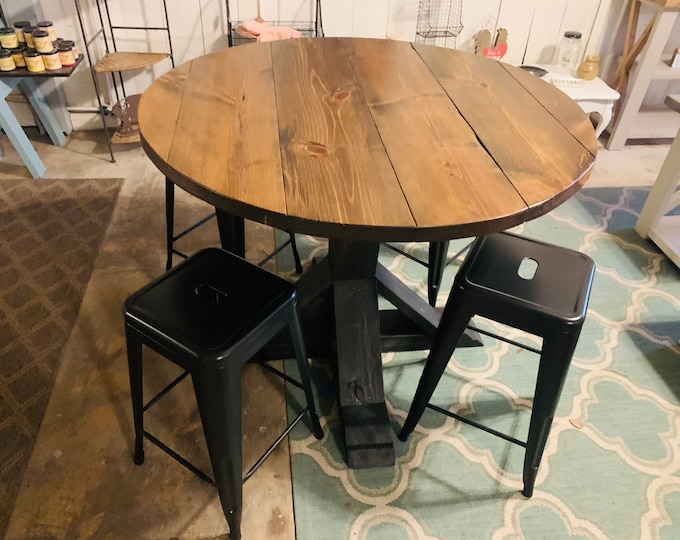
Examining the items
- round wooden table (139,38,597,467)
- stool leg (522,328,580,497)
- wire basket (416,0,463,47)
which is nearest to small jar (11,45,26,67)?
round wooden table (139,38,597,467)

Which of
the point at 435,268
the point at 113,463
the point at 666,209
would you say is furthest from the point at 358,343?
the point at 666,209

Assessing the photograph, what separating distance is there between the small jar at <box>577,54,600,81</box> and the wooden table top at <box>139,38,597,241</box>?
5.43 ft

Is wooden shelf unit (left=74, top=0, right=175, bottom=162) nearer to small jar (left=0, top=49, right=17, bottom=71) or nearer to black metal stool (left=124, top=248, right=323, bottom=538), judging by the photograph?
small jar (left=0, top=49, right=17, bottom=71)

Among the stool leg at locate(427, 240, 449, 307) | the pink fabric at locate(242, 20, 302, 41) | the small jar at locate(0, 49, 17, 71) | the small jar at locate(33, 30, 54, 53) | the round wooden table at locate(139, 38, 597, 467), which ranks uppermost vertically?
the round wooden table at locate(139, 38, 597, 467)

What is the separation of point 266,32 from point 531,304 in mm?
2035

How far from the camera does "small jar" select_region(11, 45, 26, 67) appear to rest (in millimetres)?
2490

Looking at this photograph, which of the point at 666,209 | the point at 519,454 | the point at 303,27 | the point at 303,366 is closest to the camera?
the point at 303,366

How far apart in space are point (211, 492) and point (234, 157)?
0.90 metres

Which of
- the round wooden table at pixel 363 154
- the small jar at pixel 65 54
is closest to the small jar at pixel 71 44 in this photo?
the small jar at pixel 65 54

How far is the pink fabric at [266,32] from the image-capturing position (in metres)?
2.61

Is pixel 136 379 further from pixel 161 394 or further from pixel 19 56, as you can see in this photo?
pixel 19 56

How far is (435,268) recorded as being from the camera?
2018 mm

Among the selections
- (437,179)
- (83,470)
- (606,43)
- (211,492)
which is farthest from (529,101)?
(606,43)

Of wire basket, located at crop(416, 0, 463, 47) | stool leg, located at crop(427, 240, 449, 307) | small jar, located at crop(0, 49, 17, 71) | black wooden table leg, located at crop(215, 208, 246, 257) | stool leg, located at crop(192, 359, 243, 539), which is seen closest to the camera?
stool leg, located at crop(192, 359, 243, 539)
